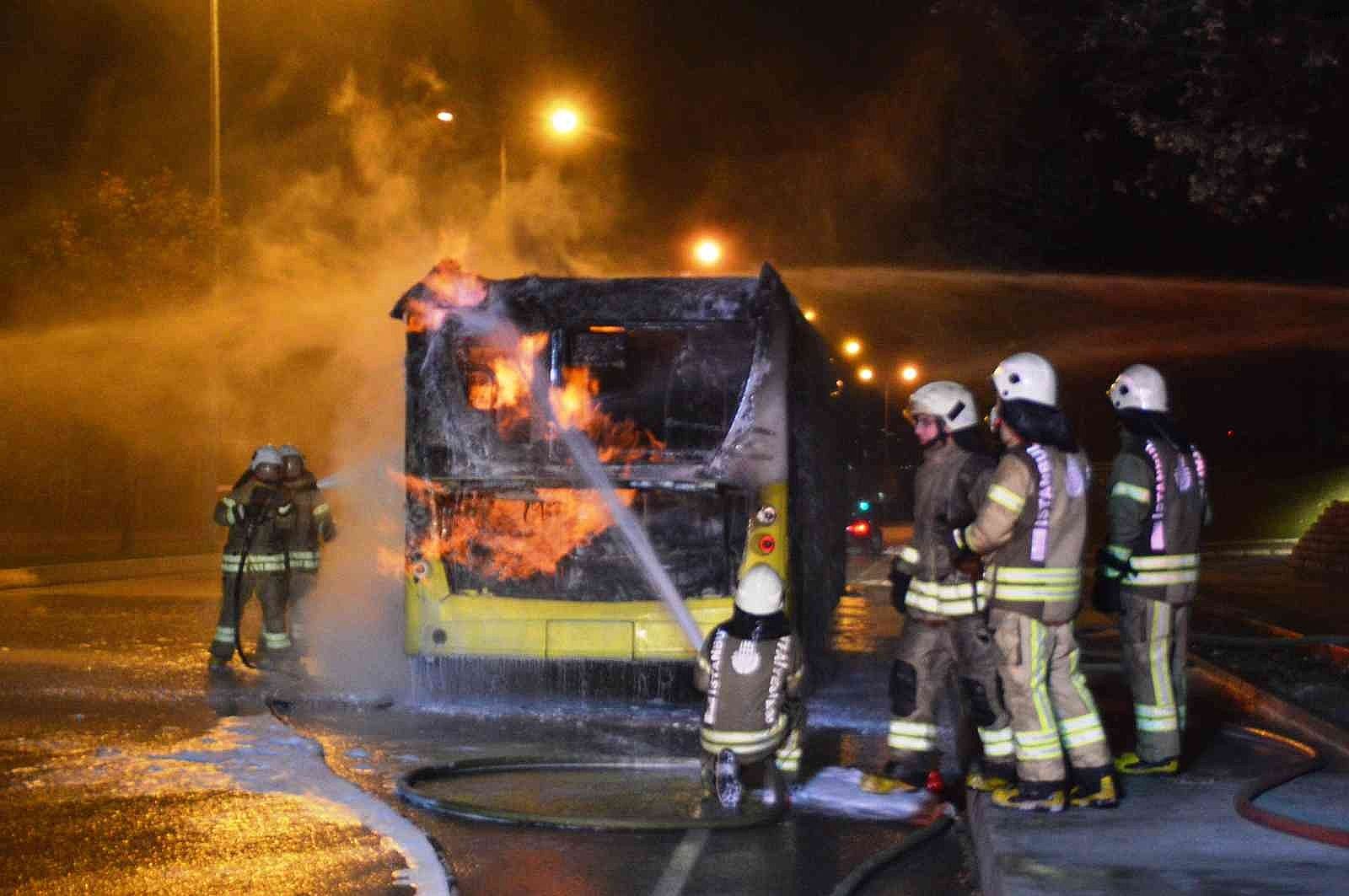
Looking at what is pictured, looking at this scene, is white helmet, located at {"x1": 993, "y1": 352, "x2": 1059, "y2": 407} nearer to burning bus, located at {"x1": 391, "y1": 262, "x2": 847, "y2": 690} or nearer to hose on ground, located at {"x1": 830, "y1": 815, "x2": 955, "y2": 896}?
hose on ground, located at {"x1": 830, "y1": 815, "x2": 955, "y2": 896}

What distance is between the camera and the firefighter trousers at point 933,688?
714 cm

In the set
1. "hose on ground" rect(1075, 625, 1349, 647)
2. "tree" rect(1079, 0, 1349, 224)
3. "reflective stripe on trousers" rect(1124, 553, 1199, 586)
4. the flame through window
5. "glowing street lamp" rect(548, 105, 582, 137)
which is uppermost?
"glowing street lamp" rect(548, 105, 582, 137)

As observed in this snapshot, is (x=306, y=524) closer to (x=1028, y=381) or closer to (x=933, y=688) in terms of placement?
(x=933, y=688)

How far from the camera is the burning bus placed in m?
10.2

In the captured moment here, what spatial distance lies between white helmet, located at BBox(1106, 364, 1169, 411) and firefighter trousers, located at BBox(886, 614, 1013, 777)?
4.82 feet

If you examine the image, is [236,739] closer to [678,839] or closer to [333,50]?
[678,839]

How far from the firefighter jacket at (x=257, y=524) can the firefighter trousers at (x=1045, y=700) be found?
253 inches

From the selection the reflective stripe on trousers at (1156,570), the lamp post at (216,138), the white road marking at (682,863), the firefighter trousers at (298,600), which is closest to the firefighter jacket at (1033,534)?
the reflective stripe on trousers at (1156,570)

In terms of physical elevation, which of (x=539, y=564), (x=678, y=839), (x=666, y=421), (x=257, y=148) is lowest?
(x=678, y=839)

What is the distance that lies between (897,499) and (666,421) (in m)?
32.8

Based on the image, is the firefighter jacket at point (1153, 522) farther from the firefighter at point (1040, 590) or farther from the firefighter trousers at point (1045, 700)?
the firefighter trousers at point (1045, 700)

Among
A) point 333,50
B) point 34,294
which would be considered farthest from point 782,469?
point 34,294

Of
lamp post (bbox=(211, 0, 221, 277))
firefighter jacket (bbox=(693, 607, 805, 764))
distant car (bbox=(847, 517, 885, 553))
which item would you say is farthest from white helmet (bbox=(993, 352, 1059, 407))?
distant car (bbox=(847, 517, 885, 553))

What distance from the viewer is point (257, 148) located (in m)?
27.8
